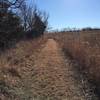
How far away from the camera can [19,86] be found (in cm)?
861

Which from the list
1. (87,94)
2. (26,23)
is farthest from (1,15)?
(26,23)

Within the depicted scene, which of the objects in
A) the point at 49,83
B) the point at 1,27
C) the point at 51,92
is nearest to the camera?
the point at 51,92

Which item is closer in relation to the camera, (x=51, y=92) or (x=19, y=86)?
(x=51, y=92)

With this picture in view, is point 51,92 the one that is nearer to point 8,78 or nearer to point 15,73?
point 8,78

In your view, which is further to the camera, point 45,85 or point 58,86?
point 45,85

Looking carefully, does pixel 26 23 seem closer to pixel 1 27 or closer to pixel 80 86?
pixel 1 27

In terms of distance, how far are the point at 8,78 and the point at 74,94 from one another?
9.49 ft

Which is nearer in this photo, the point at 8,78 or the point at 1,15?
the point at 8,78

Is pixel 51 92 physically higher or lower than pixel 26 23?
lower

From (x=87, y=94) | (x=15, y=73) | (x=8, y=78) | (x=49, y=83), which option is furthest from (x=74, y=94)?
(x=15, y=73)

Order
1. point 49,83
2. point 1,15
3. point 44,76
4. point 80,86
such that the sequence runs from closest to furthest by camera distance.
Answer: point 80,86, point 49,83, point 44,76, point 1,15

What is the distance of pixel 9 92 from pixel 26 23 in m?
36.8

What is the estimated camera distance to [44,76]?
10.5 meters

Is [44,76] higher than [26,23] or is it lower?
lower
